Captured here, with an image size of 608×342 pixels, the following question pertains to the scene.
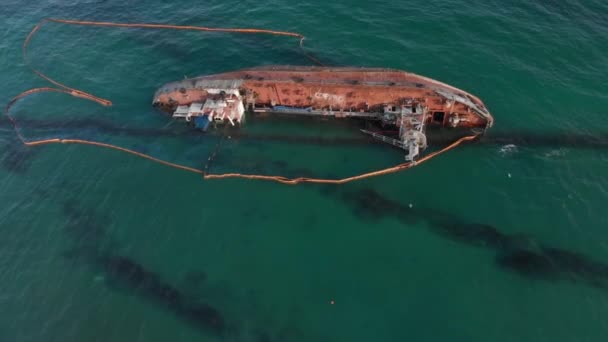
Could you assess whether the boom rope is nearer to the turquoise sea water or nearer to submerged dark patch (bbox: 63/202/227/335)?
the turquoise sea water

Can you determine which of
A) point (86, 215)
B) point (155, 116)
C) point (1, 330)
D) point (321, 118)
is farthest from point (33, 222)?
point (321, 118)

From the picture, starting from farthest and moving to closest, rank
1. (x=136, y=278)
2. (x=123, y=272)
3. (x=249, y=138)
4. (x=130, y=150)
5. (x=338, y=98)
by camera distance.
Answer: (x=249, y=138) < (x=130, y=150) < (x=338, y=98) < (x=123, y=272) < (x=136, y=278)

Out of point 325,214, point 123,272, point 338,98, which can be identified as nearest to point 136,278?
point 123,272

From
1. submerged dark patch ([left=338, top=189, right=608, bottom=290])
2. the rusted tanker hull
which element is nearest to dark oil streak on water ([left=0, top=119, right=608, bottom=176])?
the rusted tanker hull

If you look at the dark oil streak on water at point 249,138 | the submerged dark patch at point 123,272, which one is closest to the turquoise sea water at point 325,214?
the submerged dark patch at point 123,272

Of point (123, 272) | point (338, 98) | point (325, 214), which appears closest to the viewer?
point (123, 272)

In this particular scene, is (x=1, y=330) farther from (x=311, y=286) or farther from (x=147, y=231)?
(x=311, y=286)

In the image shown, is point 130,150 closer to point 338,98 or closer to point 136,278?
point 136,278

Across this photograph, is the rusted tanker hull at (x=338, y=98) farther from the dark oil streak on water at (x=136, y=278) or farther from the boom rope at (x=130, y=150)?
the dark oil streak on water at (x=136, y=278)
